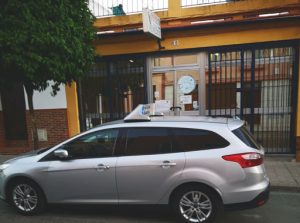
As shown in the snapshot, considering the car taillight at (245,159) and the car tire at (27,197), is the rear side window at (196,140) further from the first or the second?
the car tire at (27,197)

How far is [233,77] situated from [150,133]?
169 inches

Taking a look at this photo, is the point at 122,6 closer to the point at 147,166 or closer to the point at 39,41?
the point at 39,41

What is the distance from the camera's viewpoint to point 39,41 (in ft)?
16.8

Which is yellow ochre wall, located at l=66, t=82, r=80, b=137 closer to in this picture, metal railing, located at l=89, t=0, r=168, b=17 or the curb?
metal railing, located at l=89, t=0, r=168, b=17

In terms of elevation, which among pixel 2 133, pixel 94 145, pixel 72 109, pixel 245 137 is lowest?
pixel 2 133

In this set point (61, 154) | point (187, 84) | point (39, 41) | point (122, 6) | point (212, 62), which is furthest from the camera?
point (122, 6)

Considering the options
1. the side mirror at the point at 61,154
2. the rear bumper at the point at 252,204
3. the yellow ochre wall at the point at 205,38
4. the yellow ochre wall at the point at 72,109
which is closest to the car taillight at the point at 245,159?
the rear bumper at the point at 252,204

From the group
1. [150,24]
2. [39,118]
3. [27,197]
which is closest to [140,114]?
[27,197]

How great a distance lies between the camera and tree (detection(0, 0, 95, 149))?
5070mm

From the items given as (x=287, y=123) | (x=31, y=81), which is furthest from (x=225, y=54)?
(x=31, y=81)

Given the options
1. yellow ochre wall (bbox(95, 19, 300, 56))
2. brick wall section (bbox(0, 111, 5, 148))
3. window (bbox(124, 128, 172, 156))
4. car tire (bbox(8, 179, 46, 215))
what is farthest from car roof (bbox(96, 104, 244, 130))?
brick wall section (bbox(0, 111, 5, 148))

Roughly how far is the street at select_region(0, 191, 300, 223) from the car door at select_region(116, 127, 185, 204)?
0.78 ft

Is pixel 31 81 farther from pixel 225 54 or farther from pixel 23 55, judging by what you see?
pixel 225 54

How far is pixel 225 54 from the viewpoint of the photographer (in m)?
7.53
